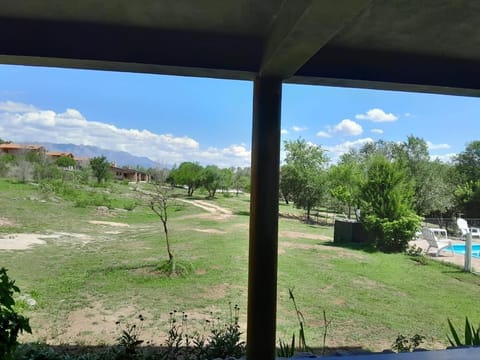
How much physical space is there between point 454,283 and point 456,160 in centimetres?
151

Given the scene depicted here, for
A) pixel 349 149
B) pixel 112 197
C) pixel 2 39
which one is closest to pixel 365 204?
pixel 349 149

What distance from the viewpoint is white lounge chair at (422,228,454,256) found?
398cm

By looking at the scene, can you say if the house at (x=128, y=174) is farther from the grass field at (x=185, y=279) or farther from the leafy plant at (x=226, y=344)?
the leafy plant at (x=226, y=344)

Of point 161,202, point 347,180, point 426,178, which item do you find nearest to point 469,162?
point 426,178

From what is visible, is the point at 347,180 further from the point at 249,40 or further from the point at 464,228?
the point at 249,40

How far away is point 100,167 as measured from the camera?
2.88m

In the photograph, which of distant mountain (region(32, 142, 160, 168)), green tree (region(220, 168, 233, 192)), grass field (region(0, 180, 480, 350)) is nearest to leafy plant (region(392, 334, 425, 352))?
grass field (region(0, 180, 480, 350))

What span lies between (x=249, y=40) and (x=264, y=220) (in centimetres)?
102

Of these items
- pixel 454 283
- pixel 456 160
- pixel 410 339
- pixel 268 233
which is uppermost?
pixel 456 160

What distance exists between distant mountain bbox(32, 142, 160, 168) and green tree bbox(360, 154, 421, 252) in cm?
259

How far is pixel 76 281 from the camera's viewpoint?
278cm

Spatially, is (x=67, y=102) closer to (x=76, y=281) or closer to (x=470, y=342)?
(x=76, y=281)

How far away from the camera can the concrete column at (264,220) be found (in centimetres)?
187

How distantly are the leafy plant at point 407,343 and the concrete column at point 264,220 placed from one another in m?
1.64
